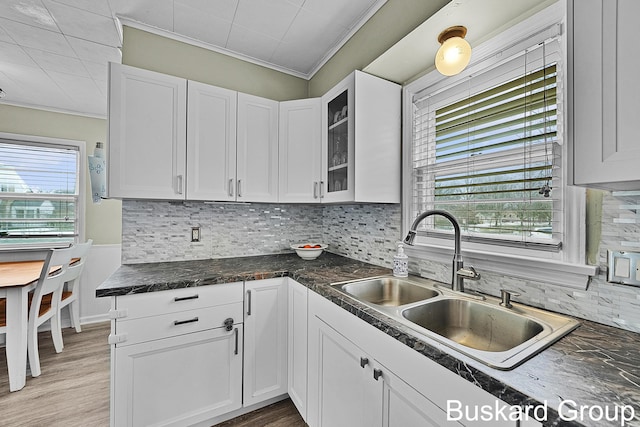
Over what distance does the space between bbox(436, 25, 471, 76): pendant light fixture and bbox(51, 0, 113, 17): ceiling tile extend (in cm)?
200

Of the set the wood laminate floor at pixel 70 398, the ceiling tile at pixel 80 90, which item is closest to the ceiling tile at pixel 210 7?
the ceiling tile at pixel 80 90

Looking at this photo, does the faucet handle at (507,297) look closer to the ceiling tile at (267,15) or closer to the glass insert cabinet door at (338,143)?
the glass insert cabinet door at (338,143)

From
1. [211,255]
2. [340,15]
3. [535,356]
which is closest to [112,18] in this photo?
[340,15]

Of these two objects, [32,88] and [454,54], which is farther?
[32,88]

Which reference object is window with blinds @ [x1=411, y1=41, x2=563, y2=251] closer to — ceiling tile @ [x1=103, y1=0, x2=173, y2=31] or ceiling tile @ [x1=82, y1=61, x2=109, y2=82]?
ceiling tile @ [x1=103, y1=0, x2=173, y2=31]

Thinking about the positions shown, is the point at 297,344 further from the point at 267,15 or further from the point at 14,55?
the point at 14,55

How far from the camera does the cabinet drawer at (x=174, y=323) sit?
1.38 meters

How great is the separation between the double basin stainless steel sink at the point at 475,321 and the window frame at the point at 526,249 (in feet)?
0.51

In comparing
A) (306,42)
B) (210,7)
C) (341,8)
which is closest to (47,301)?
(210,7)

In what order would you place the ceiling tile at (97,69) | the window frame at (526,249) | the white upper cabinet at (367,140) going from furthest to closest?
the ceiling tile at (97,69) < the white upper cabinet at (367,140) < the window frame at (526,249)

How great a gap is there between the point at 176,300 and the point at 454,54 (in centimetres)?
179

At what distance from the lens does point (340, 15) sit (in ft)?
5.99

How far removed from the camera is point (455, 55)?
47.0 inches

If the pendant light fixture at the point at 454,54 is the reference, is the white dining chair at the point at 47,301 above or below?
below
